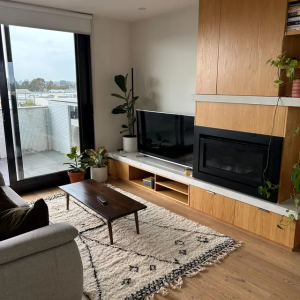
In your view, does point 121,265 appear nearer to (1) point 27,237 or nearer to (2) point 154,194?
(1) point 27,237

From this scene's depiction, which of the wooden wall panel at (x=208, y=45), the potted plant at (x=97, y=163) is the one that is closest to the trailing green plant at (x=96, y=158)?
the potted plant at (x=97, y=163)

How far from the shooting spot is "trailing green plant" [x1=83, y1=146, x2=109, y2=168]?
4.25m

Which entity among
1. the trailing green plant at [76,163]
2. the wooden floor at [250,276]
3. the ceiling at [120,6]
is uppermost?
the ceiling at [120,6]

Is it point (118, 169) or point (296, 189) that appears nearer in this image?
point (296, 189)

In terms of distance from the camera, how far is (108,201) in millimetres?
2783

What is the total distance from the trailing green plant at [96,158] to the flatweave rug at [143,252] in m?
1.05

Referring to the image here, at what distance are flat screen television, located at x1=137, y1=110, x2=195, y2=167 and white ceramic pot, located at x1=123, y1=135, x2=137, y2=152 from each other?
23cm

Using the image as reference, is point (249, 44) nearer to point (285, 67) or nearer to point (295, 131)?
point (285, 67)

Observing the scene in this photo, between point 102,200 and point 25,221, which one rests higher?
point 25,221

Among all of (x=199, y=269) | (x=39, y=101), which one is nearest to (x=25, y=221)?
(x=199, y=269)

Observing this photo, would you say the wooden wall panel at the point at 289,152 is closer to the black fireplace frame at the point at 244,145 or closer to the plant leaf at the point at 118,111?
the black fireplace frame at the point at 244,145

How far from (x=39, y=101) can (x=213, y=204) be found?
269 centimetres

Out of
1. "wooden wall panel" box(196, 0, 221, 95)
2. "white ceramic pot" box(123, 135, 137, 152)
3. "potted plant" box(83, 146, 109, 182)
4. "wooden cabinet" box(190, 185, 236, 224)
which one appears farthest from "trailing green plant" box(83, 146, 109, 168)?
"wooden wall panel" box(196, 0, 221, 95)

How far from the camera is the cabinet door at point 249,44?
2.39 meters
